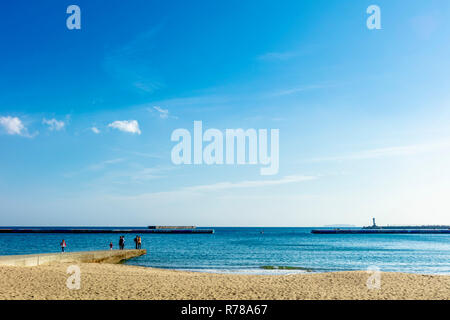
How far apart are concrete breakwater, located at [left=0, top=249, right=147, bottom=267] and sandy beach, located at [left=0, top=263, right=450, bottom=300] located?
257 centimetres

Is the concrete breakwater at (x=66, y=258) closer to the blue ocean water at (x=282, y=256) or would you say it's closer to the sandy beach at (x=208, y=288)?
the blue ocean water at (x=282, y=256)

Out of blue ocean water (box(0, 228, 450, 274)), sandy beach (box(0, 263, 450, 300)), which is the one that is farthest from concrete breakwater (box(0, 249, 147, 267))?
sandy beach (box(0, 263, 450, 300))

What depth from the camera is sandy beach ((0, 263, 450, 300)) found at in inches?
503

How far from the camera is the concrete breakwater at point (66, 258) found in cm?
2033

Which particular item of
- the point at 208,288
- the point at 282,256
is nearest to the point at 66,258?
the point at 208,288

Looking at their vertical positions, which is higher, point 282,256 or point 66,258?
point 66,258

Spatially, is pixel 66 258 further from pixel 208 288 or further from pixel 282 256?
pixel 282 256

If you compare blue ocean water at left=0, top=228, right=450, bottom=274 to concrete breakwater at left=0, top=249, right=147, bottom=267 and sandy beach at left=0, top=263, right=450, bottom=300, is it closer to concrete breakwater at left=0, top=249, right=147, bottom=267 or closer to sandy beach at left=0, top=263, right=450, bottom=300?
concrete breakwater at left=0, top=249, right=147, bottom=267

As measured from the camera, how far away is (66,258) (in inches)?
1006

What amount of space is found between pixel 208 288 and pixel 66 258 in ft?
51.1

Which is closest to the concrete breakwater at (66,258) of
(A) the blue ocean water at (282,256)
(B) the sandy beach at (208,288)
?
(A) the blue ocean water at (282,256)

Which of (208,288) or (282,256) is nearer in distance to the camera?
(208,288)
